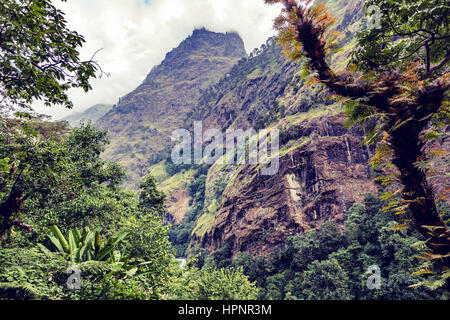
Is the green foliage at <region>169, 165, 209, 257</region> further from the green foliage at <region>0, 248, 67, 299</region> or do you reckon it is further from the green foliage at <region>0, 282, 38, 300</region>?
the green foliage at <region>0, 282, 38, 300</region>

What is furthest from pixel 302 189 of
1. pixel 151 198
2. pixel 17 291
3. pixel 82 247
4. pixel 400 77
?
pixel 17 291

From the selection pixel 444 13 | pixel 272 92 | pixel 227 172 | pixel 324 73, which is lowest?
pixel 324 73

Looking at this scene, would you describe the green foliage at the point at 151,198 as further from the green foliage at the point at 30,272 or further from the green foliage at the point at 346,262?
the green foliage at the point at 30,272

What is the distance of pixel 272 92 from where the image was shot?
378 feet

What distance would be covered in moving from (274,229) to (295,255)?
8.52 metres

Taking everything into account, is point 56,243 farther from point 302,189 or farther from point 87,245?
point 302,189

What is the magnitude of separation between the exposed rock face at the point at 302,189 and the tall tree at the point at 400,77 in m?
43.1

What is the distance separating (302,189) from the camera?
49406 millimetres

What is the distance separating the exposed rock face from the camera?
44.8 meters

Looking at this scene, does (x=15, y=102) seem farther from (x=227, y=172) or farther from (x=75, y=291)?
(x=227, y=172)

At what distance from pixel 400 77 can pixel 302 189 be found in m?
48.2

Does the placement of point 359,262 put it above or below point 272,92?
below

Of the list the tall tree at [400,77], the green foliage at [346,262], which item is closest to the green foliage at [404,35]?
the tall tree at [400,77]
